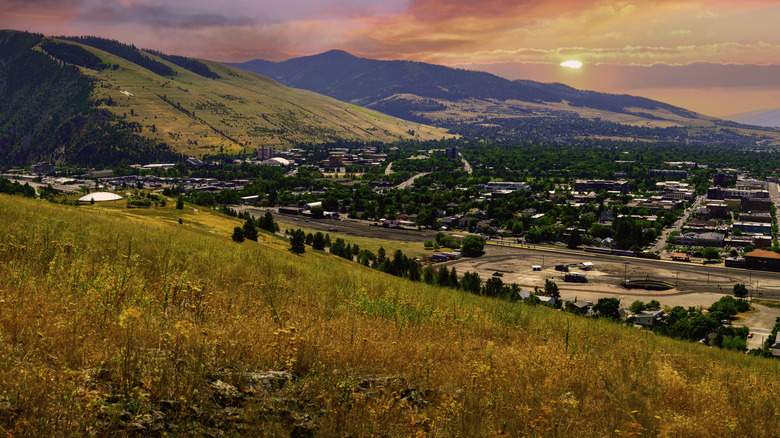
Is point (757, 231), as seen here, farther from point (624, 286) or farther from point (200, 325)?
point (200, 325)

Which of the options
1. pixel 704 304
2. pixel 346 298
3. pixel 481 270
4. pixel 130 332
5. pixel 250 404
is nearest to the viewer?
pixel 250 404

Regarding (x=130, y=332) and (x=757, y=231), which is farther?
(x=757, y=231)

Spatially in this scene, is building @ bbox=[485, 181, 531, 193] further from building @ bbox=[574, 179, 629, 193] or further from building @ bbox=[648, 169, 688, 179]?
building @ bbox=[648, 169, 688, 179]

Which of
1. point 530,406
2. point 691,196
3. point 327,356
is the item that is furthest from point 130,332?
point 691,196

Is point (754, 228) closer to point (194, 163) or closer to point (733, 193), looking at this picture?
point (733, 193)

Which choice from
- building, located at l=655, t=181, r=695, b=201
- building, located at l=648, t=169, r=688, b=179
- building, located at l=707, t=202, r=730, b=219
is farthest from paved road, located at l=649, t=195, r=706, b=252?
building, located at l=648, t=169, r=688, b=179

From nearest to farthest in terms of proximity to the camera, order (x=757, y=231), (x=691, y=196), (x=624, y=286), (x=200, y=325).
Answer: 1. (x=200, y=325)
2. (x=624, y=286)
3. (x=757, y=231)
4. (x=691, y=196)
